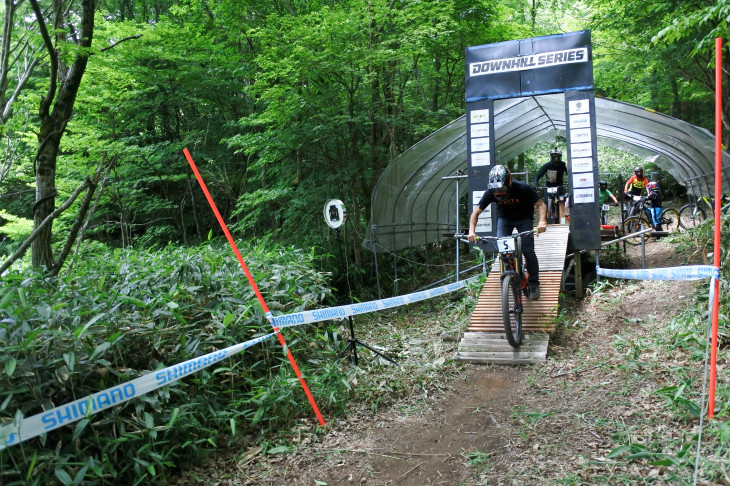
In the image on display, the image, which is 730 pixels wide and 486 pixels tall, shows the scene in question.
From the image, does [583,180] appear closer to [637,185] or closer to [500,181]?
[500,181]

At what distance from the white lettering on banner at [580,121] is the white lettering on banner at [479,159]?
1.39 metres

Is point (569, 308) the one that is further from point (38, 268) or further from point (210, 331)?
point (38, 268)

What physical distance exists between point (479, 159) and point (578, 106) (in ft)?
5.61

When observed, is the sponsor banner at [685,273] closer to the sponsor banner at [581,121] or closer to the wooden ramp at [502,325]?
the wooden ramp at [502,325]

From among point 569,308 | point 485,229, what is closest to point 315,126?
point 485,229

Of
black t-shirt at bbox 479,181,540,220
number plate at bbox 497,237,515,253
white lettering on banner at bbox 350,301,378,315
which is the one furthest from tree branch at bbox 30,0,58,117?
number plate at bbox 497,237,515,253

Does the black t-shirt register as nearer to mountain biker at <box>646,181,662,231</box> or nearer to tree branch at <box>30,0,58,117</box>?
tree branch at <box>30,0,58,117</box>

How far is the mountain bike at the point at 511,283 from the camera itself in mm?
5547

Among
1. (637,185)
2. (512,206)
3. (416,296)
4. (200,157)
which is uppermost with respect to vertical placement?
(200,157)

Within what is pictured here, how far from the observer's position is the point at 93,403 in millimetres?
3020

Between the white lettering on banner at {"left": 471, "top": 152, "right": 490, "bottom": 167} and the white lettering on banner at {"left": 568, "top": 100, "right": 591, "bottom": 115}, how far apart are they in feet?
4.75

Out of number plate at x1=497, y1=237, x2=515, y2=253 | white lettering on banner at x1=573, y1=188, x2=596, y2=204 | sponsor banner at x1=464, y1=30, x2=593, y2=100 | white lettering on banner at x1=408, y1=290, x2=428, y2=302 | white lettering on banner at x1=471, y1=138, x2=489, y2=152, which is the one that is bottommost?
white lettering on banner at x1=408, y1=290, x2=428, y2=302

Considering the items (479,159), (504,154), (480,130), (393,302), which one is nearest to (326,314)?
(393,302)

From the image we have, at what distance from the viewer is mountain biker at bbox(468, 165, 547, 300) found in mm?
5961
